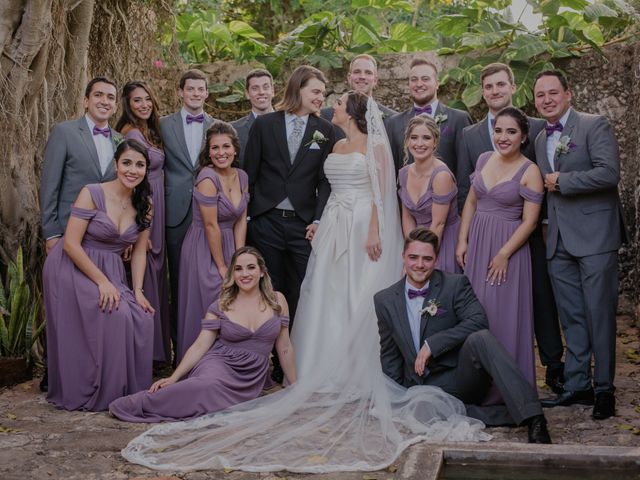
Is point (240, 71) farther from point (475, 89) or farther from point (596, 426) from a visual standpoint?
point (596, 426)

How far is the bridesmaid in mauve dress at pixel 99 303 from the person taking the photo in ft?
18.6

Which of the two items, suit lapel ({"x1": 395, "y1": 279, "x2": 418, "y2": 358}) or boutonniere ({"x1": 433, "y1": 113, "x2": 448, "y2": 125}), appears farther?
boutonniere ({"x1": 433, "y1": 113, "x2": 448, "y2": 125})

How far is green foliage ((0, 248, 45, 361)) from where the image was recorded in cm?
630

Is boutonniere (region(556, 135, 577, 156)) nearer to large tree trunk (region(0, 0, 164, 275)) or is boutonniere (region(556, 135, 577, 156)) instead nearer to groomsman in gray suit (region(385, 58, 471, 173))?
groomsman in gray suit (region(385, 58, 471, 173))

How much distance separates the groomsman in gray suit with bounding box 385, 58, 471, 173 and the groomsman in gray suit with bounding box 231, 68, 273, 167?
3.28 ft

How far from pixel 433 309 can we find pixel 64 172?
→ 8.28 ft

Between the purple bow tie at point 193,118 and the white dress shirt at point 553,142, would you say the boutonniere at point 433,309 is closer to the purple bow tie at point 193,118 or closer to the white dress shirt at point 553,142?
the white dress shirt at point 553,142

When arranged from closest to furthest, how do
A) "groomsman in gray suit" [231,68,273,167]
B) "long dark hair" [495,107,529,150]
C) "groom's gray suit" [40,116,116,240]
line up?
1. "long dark hair" [495,107,529,150]
2. "groom's gray suit" [40,116,116,240]
3. "groomsman in gray suit" [231,68,273,167]

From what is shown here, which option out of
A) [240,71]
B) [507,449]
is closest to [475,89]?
[240,71]

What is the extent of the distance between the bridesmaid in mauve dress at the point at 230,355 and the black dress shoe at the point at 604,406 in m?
1.77

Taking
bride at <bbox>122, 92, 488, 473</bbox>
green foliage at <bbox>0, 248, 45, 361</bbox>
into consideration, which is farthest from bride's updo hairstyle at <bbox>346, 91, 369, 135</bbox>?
A: green foliage at <bbox>0, 248, 45, 361</bbox>

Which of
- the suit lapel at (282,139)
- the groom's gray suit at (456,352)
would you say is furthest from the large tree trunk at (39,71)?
the groom's gray suit at (456,352)

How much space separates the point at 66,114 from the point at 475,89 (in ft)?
11.1

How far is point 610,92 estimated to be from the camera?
810 centimetres
